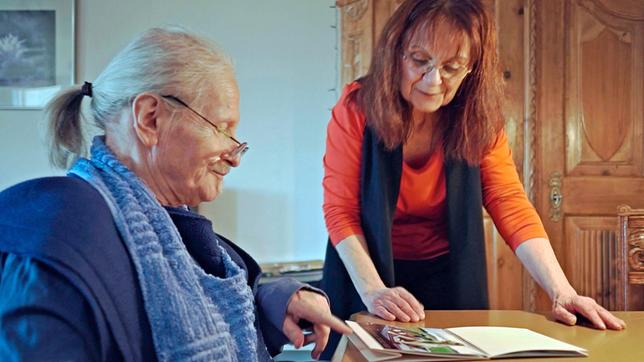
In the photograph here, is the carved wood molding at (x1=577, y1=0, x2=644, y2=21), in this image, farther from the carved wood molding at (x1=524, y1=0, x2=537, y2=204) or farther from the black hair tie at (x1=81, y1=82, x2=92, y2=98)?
the black hair tie at (x1=81, y1=82, x2=92, y2=98)

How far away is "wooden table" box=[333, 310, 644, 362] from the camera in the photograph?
3.45ft

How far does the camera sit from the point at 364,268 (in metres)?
1.43

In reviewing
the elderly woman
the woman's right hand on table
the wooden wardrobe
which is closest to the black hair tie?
the elderly woman

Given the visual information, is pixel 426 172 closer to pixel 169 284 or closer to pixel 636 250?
pixel 636 250

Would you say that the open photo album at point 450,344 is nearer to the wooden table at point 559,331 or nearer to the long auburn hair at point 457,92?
the wooden table at point 559,331

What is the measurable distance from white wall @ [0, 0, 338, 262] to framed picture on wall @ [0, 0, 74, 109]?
0.23ft

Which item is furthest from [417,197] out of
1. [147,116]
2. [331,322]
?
[147,116]

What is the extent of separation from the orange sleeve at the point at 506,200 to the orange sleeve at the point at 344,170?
1.03ft

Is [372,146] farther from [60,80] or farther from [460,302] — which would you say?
[60,80]

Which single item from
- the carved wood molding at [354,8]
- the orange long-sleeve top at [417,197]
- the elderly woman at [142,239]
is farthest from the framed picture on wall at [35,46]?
the elderly woman at [142,239]

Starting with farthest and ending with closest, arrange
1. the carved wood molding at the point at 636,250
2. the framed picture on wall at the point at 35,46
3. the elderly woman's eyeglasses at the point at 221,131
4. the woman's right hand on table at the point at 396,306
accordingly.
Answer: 1. the framed picture on wall at the point at 35,46
2. the carved wood molding at the point at 636,250
3. the woman's right hand on table at the point at 396,306
4. the elderly woman's eyeglasses at the point at 221,131

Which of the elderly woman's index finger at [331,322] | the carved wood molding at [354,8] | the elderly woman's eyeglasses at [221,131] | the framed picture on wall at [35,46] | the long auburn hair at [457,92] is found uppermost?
the carved wood molding at [354,8]

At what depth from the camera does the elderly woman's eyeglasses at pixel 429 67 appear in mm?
1466

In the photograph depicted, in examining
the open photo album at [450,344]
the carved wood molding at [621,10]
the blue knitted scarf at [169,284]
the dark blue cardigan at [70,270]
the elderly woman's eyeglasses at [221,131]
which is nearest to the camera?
the dark blue cardigan at [70,270]
